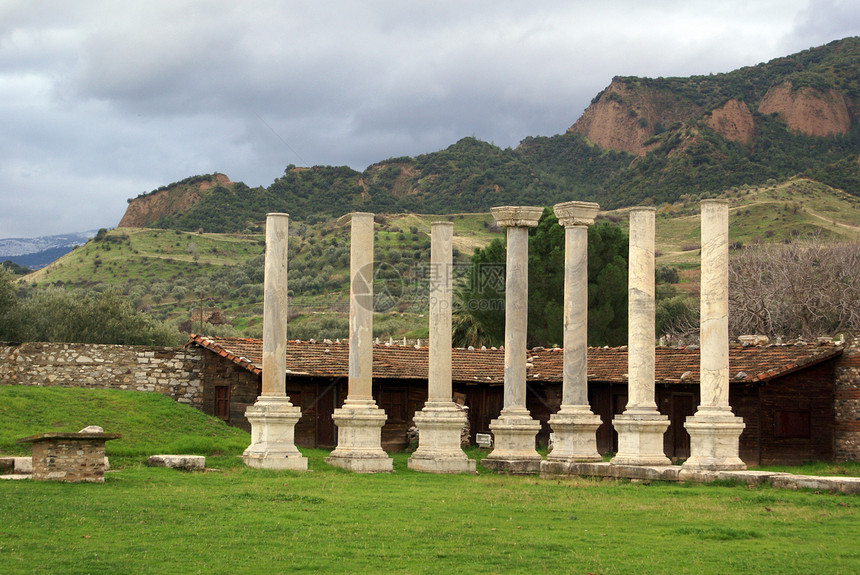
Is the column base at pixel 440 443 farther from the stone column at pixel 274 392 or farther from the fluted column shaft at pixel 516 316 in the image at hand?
the stone column at pixel 274 392

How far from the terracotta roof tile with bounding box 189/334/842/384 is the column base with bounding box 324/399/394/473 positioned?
6.46 meters

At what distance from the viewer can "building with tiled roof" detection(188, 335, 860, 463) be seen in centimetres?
2806

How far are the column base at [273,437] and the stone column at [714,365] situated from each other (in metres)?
Result: 8.39

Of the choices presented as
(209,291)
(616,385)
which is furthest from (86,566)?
(209,291)

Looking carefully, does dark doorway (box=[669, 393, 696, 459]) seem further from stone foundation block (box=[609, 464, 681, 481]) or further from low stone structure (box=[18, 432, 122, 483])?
low stone structure (box=[18, 432, 122, 483])

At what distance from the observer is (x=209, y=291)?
2840 inches

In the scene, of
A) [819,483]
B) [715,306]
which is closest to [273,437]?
[715,306]

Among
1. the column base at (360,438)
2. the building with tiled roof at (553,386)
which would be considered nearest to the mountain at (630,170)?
the building with tiled roof at (553,386)

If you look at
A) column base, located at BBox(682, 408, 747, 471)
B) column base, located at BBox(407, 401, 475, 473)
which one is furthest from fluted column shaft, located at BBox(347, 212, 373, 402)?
column base, located at BBox(682, 408, 747, 471)

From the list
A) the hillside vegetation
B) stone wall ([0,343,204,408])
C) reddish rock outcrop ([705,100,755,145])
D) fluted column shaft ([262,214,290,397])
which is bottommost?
stone wall ([0,343,204,408])

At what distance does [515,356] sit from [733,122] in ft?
263

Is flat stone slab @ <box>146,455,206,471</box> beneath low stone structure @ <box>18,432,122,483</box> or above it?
beneath

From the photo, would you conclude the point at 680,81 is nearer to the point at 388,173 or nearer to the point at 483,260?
the point at 388,173

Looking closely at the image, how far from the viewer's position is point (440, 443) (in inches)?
940
